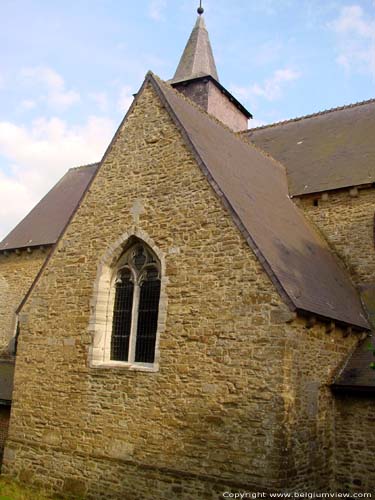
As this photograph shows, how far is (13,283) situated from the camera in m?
18.4

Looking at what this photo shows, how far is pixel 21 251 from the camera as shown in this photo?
18344 millimetres

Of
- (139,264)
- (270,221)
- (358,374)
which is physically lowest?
(358,374)

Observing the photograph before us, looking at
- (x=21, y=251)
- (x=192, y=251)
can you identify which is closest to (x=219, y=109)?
(x=21, y=251)

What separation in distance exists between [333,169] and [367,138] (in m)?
1.60

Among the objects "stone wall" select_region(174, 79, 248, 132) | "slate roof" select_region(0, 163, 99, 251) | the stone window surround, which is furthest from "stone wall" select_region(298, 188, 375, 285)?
"stone wall" select_region(174, 79, 248, 132)

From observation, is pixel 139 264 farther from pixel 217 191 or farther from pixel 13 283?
pixel 13 283

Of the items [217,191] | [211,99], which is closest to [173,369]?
[217,191]

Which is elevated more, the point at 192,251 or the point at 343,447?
the point at 192,251

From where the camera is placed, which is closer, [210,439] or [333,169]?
[210,439]

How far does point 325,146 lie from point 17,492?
11.4 meters

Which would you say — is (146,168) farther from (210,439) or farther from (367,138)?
(367,138)

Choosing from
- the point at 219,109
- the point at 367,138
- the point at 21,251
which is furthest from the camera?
the point at 219,109

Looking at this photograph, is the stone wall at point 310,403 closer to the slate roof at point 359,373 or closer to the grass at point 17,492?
the slate roof at point 359,373

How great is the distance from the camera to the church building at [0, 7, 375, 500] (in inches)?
348
